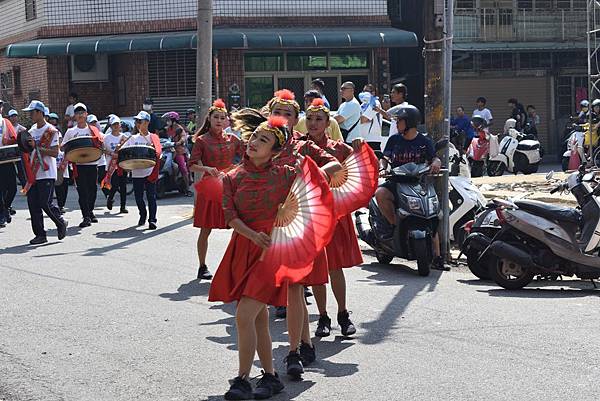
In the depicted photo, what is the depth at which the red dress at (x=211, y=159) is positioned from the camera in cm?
1152

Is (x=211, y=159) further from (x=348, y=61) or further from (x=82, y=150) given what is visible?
(x=348, y=61)

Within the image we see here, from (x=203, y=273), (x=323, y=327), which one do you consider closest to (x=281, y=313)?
(x=323, y=327)

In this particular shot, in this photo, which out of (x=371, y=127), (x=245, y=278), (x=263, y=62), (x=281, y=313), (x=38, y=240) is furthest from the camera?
(x=263, y=62)

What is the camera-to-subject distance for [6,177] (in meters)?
17.1

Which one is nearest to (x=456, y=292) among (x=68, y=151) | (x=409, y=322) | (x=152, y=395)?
(x=409, y=322)

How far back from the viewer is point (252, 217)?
6984 mm

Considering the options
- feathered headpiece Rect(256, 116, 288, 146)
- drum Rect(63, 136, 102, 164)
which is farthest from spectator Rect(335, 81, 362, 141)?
feathered headpiece Rect(256, 116, 288, 146)

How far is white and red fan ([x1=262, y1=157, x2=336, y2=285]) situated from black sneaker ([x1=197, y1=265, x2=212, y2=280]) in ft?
16.3

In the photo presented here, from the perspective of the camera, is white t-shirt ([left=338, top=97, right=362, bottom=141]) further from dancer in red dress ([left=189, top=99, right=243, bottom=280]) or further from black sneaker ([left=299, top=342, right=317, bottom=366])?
black sneaker ([left=299, top=342, right=317, bottom=366])

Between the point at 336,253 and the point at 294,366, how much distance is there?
5.19 ft

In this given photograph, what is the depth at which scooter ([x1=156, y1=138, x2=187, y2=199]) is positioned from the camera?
22.0 m

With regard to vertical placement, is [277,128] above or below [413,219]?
above

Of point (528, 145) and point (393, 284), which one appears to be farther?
point (528, 145)

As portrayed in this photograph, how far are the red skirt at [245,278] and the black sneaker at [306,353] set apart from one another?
879mm
